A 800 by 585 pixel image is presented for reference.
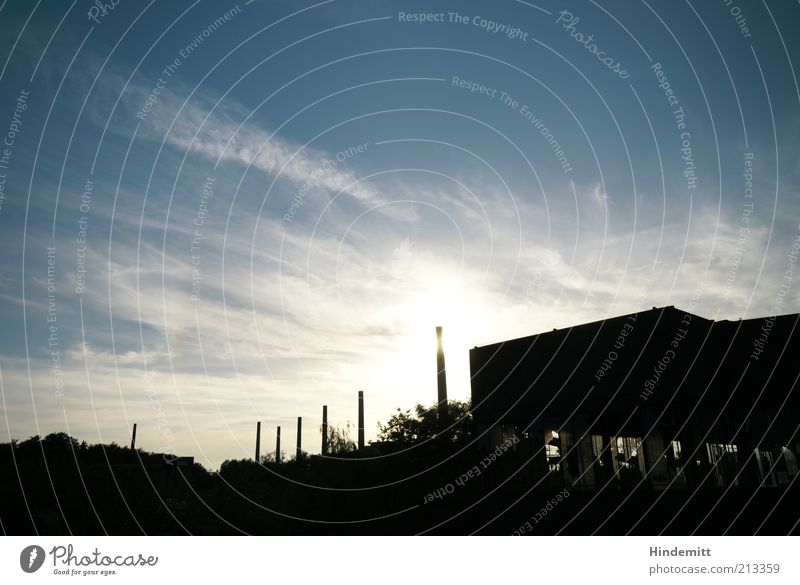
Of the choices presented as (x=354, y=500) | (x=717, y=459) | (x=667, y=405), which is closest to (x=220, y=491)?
(x=354, y=500)

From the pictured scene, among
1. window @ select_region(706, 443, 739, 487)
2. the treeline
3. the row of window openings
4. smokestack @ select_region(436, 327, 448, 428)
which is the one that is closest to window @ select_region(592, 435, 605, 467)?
the row of window openings

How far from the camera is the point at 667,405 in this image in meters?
23.7

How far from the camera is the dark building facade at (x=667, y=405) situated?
77.7 ft

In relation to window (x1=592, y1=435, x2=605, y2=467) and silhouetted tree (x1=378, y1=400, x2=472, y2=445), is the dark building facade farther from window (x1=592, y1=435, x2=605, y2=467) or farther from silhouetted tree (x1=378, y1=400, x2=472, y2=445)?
silhouetted tree (x1=378, y1=400, x2=472, y2=445)

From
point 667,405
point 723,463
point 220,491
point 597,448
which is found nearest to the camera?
point 723,463

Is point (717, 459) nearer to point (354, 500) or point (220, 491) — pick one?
point (354, 500)

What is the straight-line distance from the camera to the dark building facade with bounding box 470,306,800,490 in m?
23.7

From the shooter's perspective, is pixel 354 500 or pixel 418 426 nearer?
pixel 354 500

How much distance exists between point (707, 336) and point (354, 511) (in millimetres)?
19374

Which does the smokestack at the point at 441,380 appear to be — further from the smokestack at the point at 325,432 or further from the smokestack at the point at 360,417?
the smokestack at the point at 325,432

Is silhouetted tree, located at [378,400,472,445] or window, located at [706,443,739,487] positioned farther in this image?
silhouetted tree, located at [378,400,472,445]

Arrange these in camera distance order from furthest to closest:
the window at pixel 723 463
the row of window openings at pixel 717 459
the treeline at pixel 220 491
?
the row of window openings at pixel 717 459 < the window at pixel 723 463 < the treeline at pixel 220 491

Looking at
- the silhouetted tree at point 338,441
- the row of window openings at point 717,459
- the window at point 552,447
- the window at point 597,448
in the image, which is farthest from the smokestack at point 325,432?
the window at point 597,448
